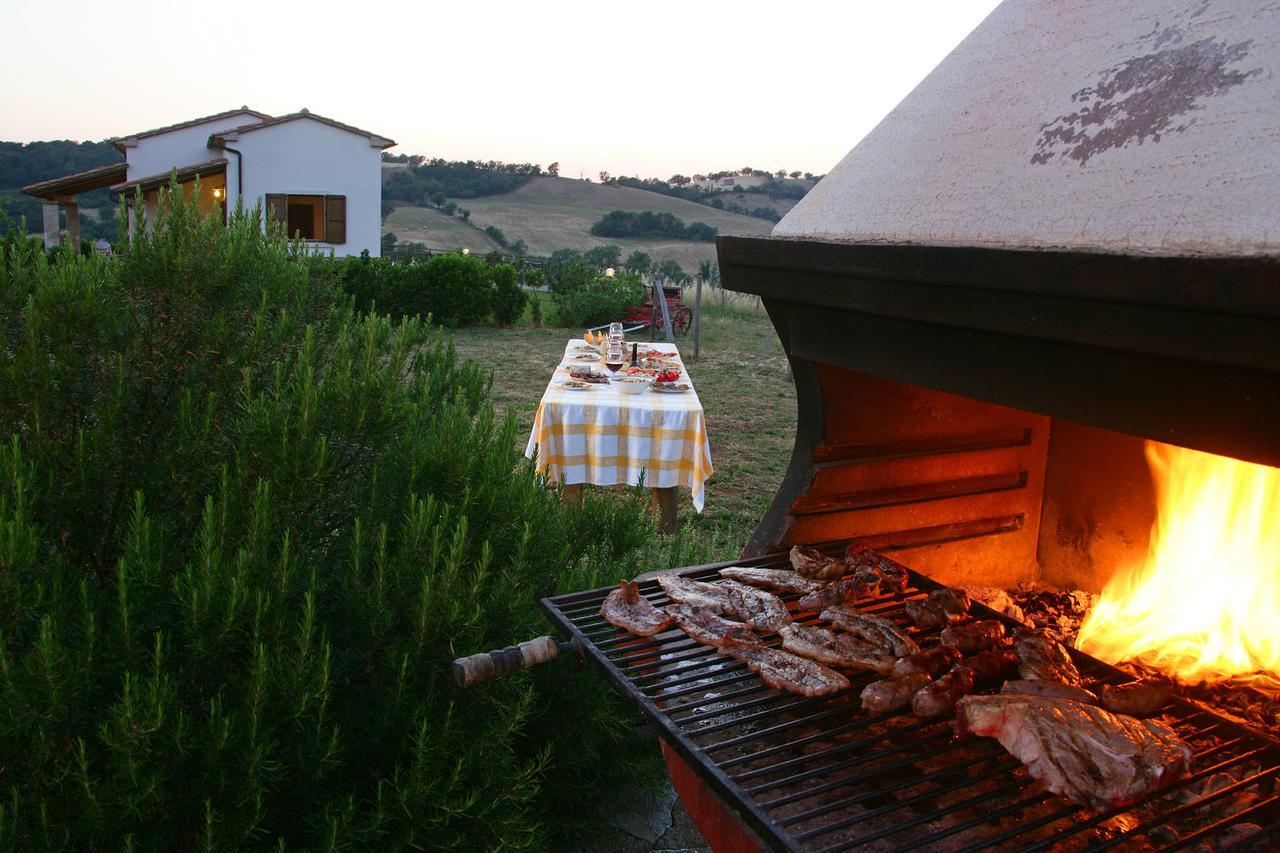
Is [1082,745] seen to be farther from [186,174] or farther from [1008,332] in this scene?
[186,174]

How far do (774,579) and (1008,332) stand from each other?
1.06 meters

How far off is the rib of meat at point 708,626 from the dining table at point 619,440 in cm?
367

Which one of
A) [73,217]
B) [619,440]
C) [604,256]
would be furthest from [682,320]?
[604,256]

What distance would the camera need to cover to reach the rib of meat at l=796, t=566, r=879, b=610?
7.36 feet

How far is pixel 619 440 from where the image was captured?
19.9 ft

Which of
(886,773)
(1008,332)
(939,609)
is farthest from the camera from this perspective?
(939,609)

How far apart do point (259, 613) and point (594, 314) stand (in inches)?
665

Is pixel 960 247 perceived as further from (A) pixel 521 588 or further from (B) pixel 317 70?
(B) pixel 317 70

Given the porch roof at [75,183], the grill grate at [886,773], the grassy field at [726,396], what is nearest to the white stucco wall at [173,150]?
the porch roof at [75,183]

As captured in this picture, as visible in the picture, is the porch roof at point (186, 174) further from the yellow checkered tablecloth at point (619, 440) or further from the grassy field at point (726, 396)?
the yellow checkered tablecloth at point (619, 440)

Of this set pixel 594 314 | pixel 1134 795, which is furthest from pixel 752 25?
pixel 594 314

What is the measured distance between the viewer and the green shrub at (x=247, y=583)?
2168mm

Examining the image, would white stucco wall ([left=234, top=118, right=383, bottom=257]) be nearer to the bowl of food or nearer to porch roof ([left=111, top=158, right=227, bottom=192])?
porch roof ([left=111, top=158, right=227, bottom=192])

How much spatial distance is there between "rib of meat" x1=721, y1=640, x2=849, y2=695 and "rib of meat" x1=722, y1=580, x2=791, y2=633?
0.41 feet
